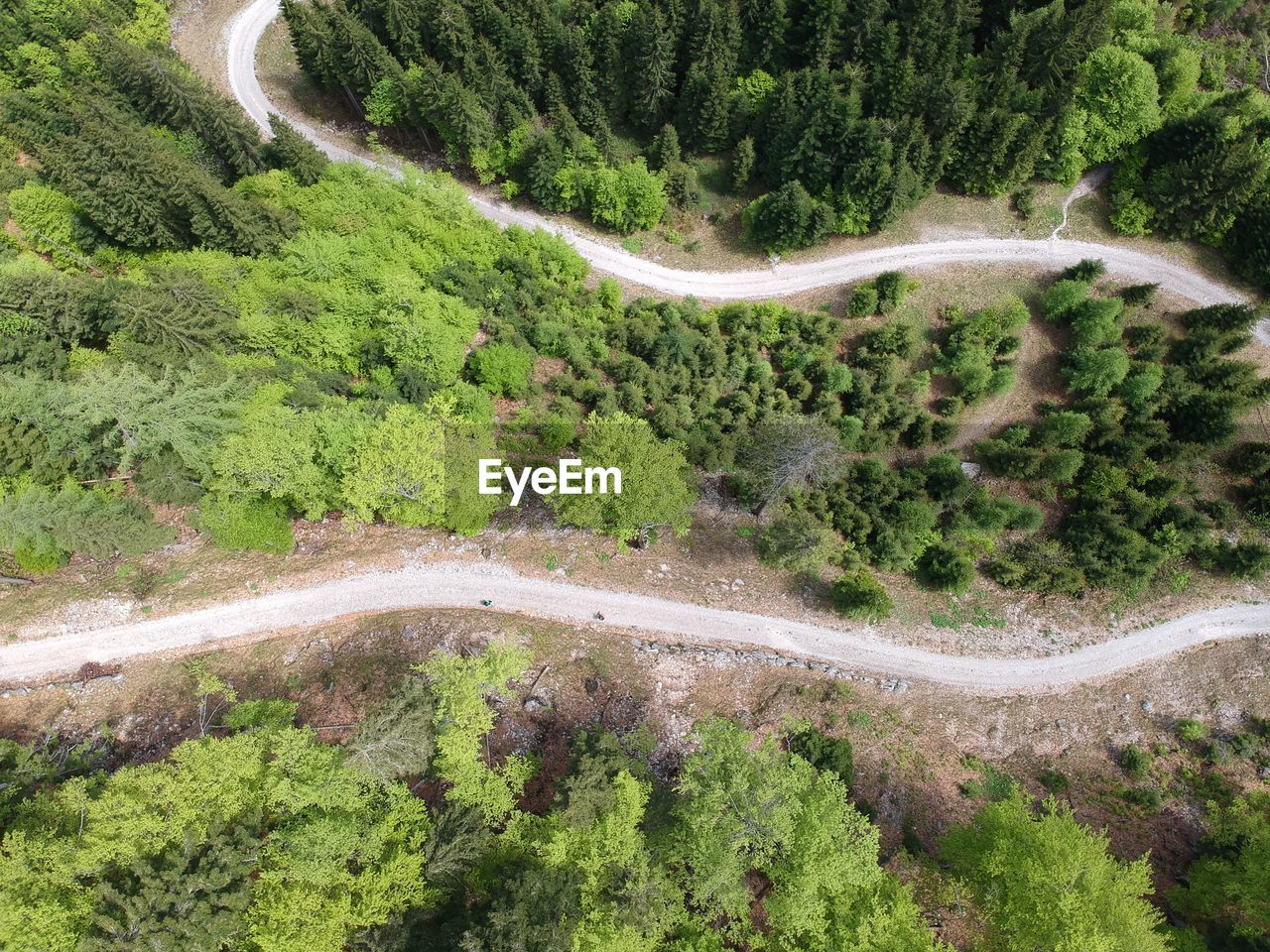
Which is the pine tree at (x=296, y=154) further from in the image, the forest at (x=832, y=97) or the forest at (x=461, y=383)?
the forest at (x=832, y=97)

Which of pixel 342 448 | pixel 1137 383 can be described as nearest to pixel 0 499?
pixel 342 448

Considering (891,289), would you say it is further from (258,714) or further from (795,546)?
(258,714)

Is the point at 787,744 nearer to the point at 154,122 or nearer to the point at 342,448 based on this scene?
the point at 342,448

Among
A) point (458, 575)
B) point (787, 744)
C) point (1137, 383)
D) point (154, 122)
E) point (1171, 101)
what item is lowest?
point (787, 744)

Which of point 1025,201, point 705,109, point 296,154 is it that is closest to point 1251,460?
point 1025,201

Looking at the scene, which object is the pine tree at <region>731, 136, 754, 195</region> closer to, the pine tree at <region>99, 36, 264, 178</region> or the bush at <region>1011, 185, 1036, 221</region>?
the bush at <region>1011, 185, 1036, 221</region>

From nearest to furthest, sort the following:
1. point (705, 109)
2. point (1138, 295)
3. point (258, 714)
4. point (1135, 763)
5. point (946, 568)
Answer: point (258, 714), point (1135, 763), point (946, 568), point (1138, 295), point (705, 109)
